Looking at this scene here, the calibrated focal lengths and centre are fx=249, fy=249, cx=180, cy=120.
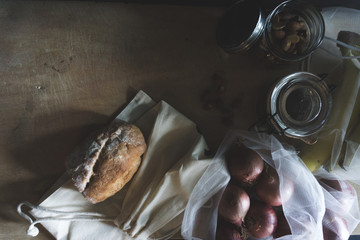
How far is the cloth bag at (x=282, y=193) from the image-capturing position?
633 mm

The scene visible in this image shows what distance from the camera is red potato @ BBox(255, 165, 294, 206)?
0.64 m

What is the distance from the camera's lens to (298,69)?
792 millimetres

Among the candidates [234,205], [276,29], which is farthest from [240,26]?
[234,205]

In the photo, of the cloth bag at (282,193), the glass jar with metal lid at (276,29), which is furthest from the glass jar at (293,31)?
the cloth bag at (282,193)

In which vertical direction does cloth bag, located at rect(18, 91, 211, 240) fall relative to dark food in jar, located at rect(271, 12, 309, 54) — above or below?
below

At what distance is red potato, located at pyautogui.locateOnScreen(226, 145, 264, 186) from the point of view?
0.64 metres

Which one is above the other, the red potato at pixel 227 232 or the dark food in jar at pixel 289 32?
the dark food in jar at pixel 289 32

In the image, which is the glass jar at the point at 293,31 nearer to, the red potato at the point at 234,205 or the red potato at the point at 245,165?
the red potato at the point at 245,165

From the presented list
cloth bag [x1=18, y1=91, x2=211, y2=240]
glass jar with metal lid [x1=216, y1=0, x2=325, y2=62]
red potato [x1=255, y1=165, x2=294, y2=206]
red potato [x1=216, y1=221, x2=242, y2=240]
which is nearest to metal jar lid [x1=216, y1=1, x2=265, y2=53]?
glass jar with metal lid [x1=216, y1=0, x2=325, y2=62]

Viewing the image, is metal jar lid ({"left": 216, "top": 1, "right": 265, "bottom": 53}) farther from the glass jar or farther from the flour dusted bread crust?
the flour dusted bread crust

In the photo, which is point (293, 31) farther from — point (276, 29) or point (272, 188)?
point (272, 188)

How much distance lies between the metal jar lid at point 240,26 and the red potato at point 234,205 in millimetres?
385

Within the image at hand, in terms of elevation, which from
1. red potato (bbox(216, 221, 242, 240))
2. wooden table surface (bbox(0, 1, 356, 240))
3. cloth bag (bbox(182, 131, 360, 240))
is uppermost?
wooden table surface (bbox(0, 1, 356, 240))

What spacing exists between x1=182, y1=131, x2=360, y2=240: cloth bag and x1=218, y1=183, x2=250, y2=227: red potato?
0.02 m
